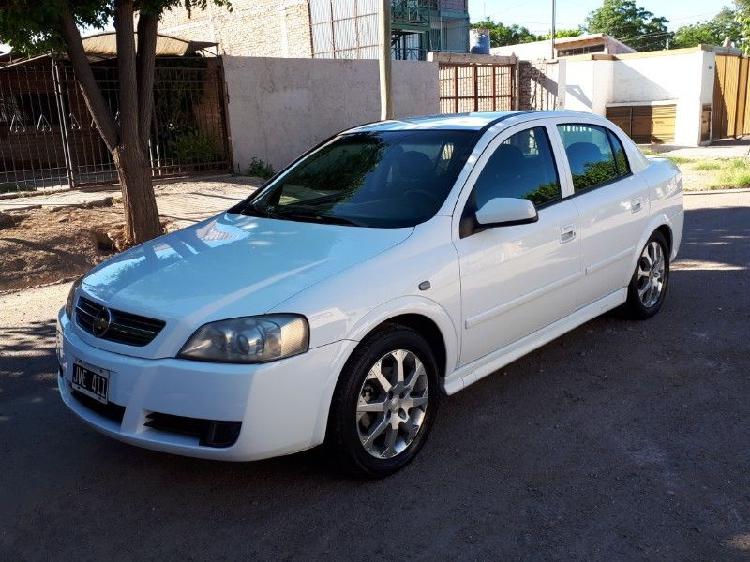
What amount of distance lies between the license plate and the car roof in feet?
7.84

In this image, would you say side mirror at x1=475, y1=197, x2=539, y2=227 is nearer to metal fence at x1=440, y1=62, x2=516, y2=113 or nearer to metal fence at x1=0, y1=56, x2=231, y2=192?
metal fence at x1=0, y1=56, x2=231, y2=192

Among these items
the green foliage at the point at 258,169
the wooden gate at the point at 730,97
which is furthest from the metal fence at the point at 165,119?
the wooden gate at the point at 730,97

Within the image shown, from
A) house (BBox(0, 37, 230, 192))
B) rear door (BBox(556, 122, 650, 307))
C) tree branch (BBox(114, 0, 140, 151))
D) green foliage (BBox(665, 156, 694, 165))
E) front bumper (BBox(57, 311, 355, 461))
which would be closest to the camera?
front bumper (BBox(57, 311, 355, 461))

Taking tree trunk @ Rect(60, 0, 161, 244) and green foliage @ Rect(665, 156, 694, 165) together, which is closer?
tree trunk @ Rect(60, 0, 161, 244)

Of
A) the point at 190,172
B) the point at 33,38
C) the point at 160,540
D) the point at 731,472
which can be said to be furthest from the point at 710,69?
the point at 160,540

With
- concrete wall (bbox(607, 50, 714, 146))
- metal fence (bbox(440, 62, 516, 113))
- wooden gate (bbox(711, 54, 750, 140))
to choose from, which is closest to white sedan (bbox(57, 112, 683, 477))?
metal fence (bbox(440, 62, 516, 113))

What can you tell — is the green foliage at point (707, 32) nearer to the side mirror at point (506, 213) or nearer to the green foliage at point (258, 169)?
the green foliage at point (258, 169)

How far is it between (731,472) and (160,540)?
100 inches

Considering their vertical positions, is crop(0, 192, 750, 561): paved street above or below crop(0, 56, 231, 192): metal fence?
below

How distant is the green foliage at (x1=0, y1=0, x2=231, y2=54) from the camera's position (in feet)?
21.7

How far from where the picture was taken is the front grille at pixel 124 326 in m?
3.02

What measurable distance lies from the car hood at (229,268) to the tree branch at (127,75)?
177 inches

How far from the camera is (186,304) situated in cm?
303

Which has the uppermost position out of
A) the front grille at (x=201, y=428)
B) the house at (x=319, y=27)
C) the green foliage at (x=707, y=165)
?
the house at (x=319, y=27)
